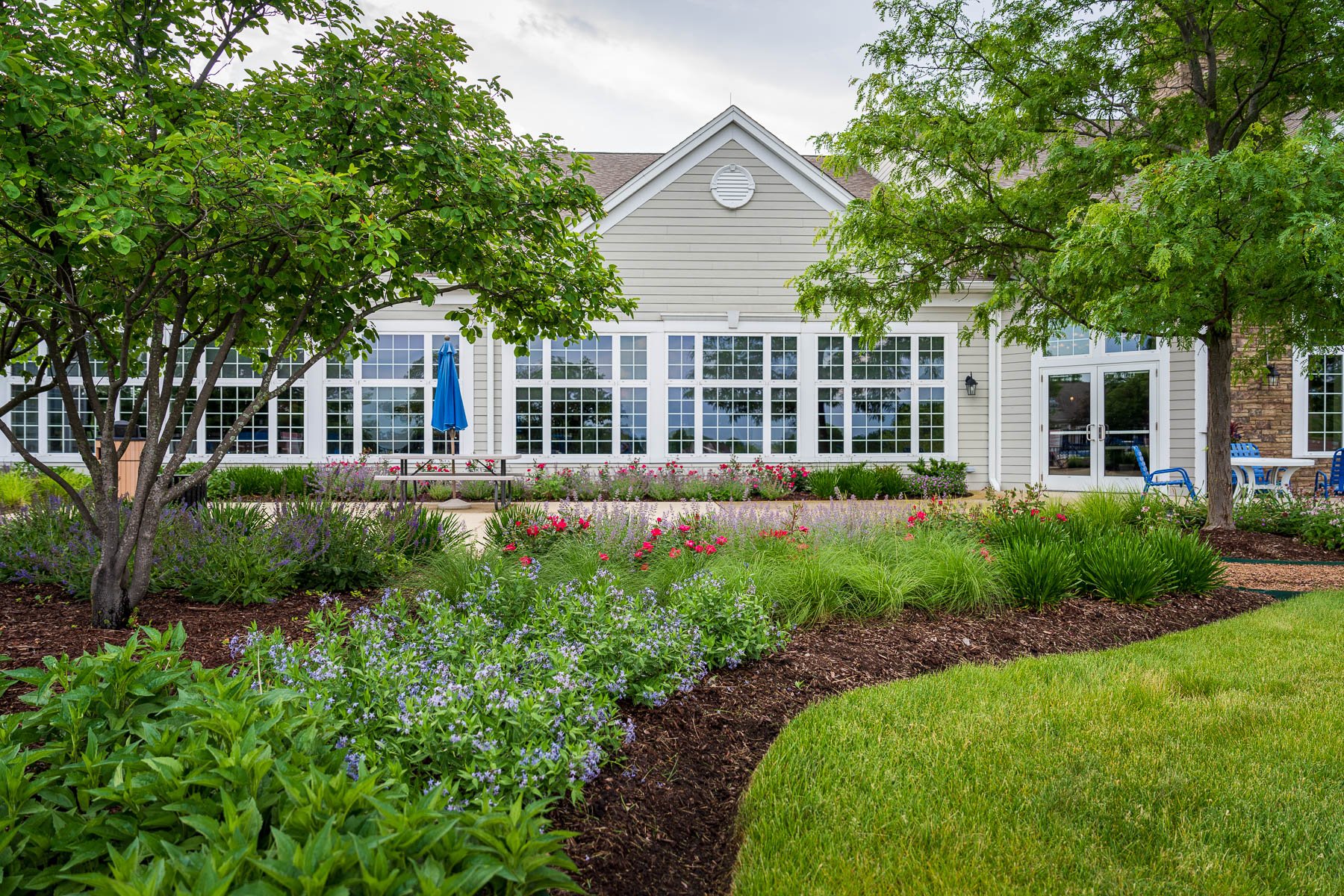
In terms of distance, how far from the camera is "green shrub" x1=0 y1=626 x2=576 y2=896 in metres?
1.29

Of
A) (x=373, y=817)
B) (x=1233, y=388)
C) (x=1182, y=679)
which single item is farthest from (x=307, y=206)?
(x=1233, y=388)

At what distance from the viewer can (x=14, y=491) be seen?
31.8ft

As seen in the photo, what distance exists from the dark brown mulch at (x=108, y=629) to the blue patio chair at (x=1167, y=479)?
9.66 metres

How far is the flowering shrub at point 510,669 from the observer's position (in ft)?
6.49

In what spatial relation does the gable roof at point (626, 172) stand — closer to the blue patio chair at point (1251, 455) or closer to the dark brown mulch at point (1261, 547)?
the blue patio chair at point (1251, 455)

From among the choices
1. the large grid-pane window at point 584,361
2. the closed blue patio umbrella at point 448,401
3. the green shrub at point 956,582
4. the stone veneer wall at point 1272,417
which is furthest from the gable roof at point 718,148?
the green shrub at point 956,582

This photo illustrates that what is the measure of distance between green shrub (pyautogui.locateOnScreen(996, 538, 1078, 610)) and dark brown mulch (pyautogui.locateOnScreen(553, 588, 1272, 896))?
0.33ft

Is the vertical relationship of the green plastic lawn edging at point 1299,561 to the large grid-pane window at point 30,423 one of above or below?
below

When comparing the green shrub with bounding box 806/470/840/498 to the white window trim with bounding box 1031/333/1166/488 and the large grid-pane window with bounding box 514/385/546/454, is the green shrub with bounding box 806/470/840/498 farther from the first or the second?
the large grid-pane window with bounding box 514/385/546/454

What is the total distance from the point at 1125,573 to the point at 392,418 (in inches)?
436

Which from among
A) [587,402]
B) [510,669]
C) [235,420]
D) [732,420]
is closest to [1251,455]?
[732,420]

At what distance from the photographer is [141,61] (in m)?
3.74

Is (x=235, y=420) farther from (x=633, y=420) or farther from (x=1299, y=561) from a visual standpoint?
(x=1299, y=561)

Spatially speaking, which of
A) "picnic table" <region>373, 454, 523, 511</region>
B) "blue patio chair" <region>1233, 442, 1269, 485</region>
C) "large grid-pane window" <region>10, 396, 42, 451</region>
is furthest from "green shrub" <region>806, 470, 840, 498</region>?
"large grid-pane window" <region>10, 396, 42, 451</region>
